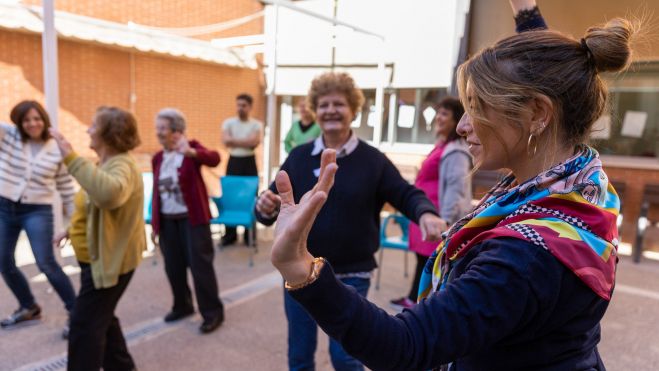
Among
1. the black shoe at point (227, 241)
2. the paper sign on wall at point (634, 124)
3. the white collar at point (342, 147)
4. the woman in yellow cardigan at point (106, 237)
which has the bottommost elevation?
the black shoe at point (227, 241)

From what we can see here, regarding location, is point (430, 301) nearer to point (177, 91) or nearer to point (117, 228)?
point (117, 228)

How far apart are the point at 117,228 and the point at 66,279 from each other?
3.98ft

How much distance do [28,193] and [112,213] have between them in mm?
1267

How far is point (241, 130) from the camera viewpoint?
18.5ft

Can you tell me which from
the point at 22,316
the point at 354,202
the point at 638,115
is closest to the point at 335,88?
the point at 354,202

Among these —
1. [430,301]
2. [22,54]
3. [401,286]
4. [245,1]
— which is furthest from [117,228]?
[245,1]

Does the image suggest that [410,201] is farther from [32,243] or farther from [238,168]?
[238,168]

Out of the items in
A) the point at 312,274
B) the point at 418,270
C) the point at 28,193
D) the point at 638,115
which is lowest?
the point at 418,270

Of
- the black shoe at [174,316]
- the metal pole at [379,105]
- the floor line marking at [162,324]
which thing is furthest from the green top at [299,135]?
the black shoe at [174,316]

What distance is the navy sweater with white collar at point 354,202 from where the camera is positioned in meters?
2.09

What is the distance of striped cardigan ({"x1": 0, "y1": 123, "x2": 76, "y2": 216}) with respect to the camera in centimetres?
316

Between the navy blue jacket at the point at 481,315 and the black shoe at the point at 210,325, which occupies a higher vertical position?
the navy blue jacket at the point at 481,315

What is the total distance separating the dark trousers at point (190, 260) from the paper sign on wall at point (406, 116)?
5.29 m

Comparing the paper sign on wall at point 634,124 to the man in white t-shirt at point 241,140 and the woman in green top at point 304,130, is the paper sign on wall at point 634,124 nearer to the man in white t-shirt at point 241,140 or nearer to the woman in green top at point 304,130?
the woman in green top at point 304,130
